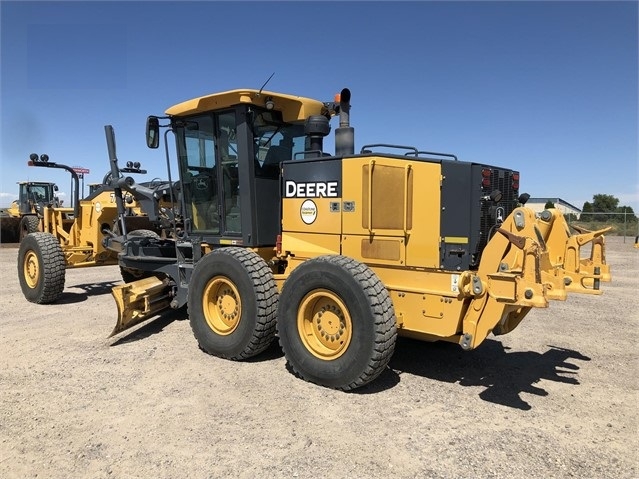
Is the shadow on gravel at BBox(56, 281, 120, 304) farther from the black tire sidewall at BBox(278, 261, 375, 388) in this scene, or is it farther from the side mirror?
the black tire sidewall at BBox(278, 261, 375, 388)

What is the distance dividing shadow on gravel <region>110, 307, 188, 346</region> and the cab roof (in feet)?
9.68

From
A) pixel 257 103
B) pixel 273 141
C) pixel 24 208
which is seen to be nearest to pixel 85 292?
pixel 273 141

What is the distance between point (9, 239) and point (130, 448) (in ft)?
73.2

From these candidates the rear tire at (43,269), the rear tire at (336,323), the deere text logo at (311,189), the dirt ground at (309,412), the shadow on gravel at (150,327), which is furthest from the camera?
the rear tire at (43,269)

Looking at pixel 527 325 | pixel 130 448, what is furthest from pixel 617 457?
pixel 527 325

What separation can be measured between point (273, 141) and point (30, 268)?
5858 millimetres

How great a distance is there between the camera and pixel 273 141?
6121 millimetres

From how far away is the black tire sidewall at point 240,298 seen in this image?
5.30 metres

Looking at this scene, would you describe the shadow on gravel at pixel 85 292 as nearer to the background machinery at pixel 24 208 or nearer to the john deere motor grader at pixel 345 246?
the john deere motor grader at pixel 345 246

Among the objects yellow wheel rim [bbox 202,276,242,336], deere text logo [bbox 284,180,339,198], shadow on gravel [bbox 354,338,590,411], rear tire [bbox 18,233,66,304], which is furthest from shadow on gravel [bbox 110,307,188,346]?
shadow on gravel [bbox 354,338,590,411]

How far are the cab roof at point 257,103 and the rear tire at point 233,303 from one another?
1713 millimetres

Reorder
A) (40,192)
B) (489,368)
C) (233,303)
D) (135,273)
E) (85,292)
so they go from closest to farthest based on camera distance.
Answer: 1. (489,368)
2. (233,303)
3. (135,273)
4. (85,292)
5. (40,192)

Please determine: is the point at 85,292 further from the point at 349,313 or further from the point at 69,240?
the point at 349,313

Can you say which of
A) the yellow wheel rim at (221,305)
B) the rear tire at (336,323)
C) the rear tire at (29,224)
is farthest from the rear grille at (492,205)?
the rear tire at (29,224)
